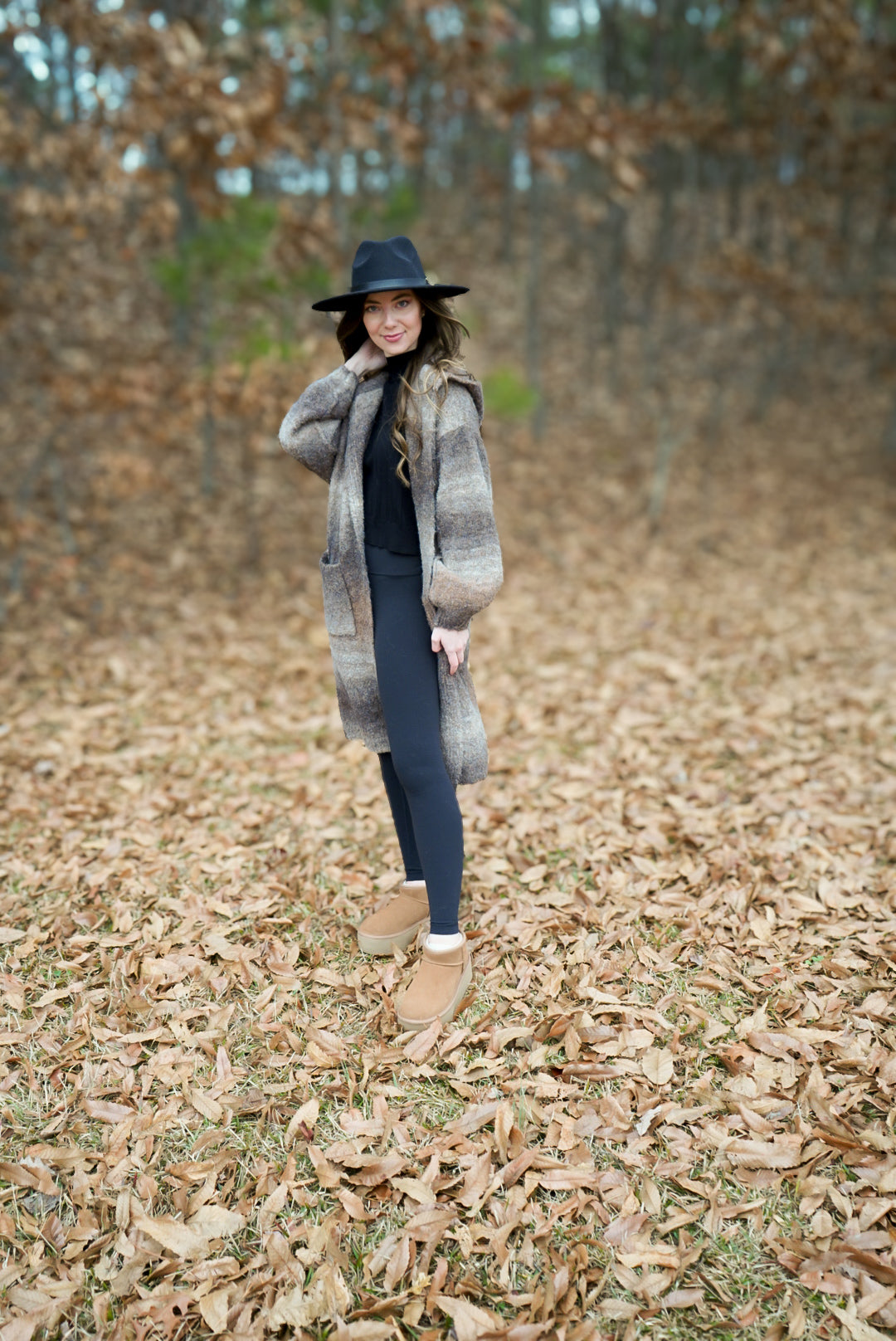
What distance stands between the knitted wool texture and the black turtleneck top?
0.03m

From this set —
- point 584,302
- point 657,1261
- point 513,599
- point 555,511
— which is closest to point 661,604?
point 513,599

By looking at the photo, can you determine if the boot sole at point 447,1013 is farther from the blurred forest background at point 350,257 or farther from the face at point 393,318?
the blurred forest background at point 350,257

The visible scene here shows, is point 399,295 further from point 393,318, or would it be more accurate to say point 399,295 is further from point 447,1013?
point 447,1013

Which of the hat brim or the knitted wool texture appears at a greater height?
the hat brim

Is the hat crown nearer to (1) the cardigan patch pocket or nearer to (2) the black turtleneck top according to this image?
(2) the black turtleneck top

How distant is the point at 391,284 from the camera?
8.22 feet

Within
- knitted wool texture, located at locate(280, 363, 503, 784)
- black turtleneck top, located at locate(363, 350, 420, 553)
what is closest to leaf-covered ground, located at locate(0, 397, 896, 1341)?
knitted wool texture, located at locate(280, 363, 503, 784)

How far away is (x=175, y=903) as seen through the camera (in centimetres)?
364

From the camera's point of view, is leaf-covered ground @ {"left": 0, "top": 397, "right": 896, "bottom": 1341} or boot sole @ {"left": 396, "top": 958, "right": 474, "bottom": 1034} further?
boot sole @ {"left": 396, "top": 958, "right": 474, "bottom": 1034}

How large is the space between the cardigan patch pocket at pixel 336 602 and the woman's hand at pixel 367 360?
609 millimetres

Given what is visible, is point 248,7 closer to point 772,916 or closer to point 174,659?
point 174,659

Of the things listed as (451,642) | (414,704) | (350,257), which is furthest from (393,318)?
(350,257)

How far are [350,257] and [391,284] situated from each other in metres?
6.26

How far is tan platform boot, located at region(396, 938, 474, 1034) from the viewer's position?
2.96 meters
